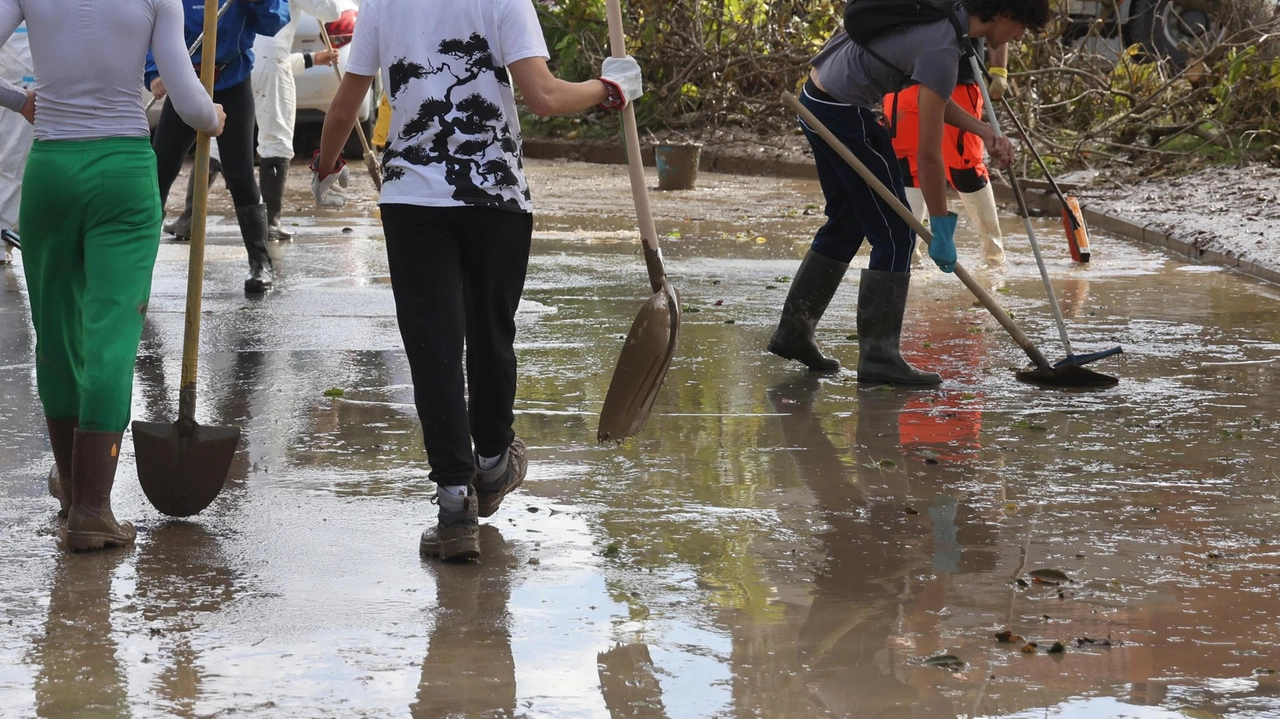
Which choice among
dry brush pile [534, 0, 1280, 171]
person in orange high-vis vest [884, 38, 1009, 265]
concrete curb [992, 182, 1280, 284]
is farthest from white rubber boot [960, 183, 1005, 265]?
dry brush pile [534, 0, 1280, 171]

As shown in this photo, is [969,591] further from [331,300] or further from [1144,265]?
[1144,265]

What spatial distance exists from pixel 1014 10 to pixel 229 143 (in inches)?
154

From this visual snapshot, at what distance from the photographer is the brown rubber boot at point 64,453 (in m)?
4.41

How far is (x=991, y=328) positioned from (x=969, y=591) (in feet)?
13.0

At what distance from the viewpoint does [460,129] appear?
4043 millimetres

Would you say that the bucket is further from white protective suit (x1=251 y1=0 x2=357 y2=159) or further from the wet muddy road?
the wet muddy road

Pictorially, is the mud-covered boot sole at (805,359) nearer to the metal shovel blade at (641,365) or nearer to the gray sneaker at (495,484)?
the metal shovel blade at (641,365)

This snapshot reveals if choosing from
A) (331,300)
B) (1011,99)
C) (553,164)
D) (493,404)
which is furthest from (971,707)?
(553,164)

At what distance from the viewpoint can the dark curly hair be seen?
606 centimetres

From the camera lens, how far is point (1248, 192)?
11.8 metres

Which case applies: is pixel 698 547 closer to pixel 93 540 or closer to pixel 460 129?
pixel 460 129

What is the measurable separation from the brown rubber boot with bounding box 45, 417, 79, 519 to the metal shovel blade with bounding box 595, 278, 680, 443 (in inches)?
56.0

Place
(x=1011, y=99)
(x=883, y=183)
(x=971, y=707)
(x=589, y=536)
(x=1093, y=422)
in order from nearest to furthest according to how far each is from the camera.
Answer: (x=971, y=707) < (x=589, y=536) < (x=1093, y=422) < (x=883, y=183) < (x=1011, y=99)

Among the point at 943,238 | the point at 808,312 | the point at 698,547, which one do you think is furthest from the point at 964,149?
the point at 698,547
